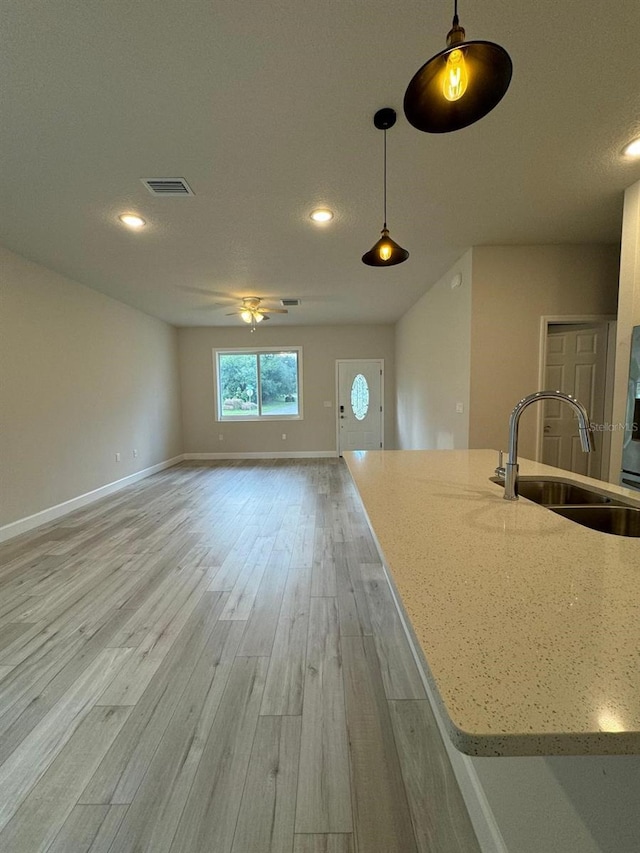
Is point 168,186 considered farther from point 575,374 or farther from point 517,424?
point 575,374

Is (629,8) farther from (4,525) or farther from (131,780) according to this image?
(4,525)

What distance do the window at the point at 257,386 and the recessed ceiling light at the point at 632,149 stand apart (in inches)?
221

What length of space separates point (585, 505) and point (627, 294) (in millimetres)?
2276

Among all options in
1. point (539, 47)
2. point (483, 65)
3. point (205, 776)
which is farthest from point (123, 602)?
point (539, 47)

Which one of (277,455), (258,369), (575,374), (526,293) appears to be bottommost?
(277,455)

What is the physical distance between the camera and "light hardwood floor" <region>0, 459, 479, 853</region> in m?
1.10

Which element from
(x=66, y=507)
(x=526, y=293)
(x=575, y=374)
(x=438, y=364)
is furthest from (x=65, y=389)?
(x=575, y=374)

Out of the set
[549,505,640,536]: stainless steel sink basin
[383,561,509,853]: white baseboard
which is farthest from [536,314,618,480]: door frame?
[383,561,509,853]: white baseboard

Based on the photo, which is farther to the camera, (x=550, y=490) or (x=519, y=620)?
(x=550, y=490)

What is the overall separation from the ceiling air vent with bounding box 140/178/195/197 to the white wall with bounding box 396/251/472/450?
2717 millimetres

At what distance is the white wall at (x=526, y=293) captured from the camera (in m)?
3.57

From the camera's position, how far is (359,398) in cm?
734

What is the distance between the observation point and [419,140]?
6.73ft

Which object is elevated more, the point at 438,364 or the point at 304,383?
the point at 438,364
